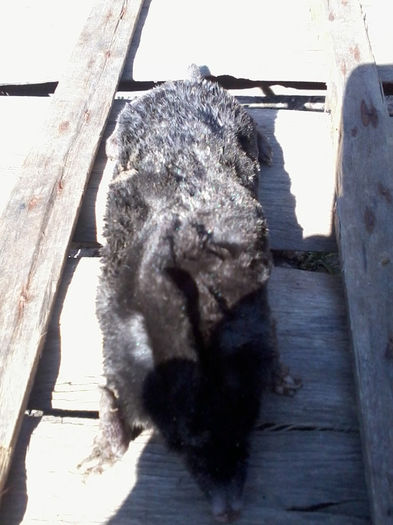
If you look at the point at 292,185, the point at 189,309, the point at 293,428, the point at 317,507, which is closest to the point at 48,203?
the point at 189,309

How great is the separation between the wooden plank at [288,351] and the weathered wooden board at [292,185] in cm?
32

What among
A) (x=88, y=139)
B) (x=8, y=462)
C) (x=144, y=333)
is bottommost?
(x=8, y=462)

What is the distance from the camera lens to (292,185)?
3666 mm

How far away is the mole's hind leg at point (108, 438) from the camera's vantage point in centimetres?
248

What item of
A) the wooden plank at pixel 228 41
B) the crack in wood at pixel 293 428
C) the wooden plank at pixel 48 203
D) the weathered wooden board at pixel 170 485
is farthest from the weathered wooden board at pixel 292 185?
the weathered wooden board at pixel 170 485

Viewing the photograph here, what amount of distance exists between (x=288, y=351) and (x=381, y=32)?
2.94 metres

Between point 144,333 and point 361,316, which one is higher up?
point 144,333

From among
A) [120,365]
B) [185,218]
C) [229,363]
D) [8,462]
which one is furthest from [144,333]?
[8,462]

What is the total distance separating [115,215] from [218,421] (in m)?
1.26

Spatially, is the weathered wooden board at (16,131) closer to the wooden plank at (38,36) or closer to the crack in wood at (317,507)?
the wooden plank at (38,36)

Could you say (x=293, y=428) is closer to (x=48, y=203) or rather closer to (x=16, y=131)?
(x=48, y=203)

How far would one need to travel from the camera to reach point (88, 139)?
12.1 feet

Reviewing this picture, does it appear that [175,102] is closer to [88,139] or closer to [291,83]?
[88,139]

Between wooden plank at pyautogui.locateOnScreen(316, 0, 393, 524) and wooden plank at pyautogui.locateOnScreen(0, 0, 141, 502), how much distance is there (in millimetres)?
1452
